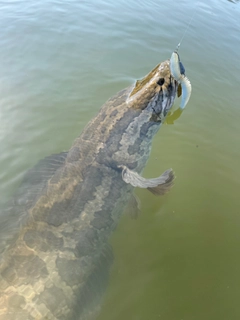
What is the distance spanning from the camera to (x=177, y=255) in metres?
3.71

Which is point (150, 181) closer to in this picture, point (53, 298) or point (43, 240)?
point (43, 240)

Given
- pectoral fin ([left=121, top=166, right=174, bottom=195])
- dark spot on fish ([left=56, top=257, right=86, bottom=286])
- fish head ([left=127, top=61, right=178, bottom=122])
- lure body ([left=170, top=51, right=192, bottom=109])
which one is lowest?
dark spot on fish ([left=56, top=257, right=86, bottom=286])

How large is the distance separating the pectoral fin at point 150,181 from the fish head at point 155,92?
89cm

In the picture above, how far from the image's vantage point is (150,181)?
3.64 m

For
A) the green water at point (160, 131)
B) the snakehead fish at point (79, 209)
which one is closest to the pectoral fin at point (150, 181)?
the snakehead fish at point (79, 209)

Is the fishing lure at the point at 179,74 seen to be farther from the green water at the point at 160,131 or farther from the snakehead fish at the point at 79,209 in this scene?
the green water at the point at 160,131

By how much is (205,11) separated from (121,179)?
8.32m

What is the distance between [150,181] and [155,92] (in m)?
1.21

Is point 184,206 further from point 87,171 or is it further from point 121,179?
point 87,171

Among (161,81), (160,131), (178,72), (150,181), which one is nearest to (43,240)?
(150,181)

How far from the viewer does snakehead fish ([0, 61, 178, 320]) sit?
→ 109 inches

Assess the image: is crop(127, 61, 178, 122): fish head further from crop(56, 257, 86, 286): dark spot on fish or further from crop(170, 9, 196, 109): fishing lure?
crop(56, 257, 86, 286): dark spot on fish

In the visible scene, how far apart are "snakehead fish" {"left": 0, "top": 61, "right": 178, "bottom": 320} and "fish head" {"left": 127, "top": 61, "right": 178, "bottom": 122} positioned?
0.04ft

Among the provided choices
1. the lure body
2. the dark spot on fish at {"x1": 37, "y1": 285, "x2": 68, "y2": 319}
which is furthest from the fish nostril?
the dark spot on fish at {"x1": 37, "y1": 285, "x2": 68, "y2": 319}
